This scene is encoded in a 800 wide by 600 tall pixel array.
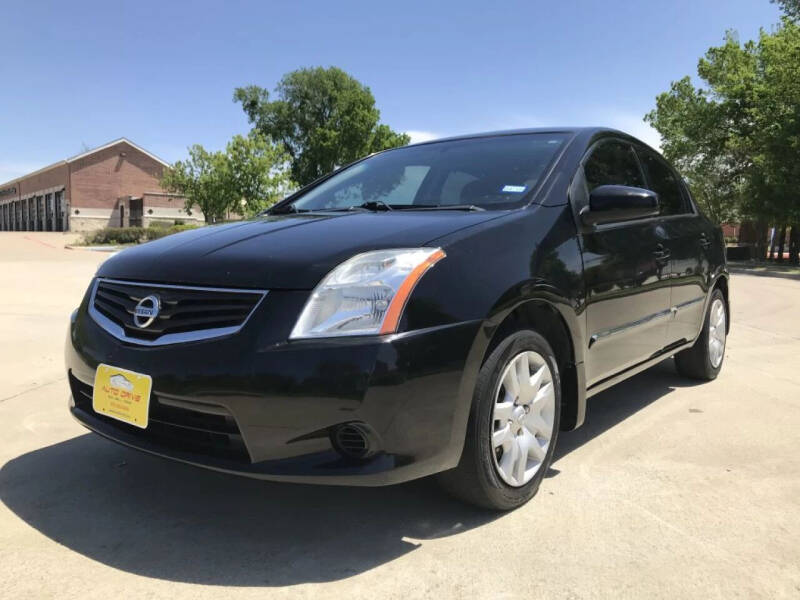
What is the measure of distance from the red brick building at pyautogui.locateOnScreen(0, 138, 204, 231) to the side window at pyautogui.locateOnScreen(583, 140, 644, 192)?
48.9 m

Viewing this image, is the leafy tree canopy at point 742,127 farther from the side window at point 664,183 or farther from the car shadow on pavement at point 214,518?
the car shadow on pavement at point 214,518

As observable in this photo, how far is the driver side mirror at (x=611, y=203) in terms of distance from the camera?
2918 millimetres

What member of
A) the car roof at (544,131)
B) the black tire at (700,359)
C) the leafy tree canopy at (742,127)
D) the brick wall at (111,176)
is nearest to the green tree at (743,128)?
the leafy tree canopy at (742,127)

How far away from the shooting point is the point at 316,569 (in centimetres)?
213

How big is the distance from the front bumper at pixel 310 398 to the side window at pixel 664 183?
2393mm

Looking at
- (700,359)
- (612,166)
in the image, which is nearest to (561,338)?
(612,166)

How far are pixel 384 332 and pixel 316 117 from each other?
5512 centimetres

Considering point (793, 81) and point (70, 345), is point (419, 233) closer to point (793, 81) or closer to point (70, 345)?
point (70, 345)

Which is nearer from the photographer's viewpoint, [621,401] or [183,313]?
[183,313]

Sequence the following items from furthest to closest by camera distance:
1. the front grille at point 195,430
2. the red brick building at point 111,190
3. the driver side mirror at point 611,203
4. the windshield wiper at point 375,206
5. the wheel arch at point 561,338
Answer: the red brick building at point 111,190 → the windshield wiper at point 375,206 → the driver side mirror at point 611,203 → the wheel arch at point 561,338 → the front grille at point 195,430

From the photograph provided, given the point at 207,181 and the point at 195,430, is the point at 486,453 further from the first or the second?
the point at 207,181

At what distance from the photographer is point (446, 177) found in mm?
3299

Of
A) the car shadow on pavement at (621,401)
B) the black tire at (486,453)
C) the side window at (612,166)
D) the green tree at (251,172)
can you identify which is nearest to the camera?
the black tire at (486,453)

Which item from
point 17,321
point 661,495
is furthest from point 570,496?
point 17,321
